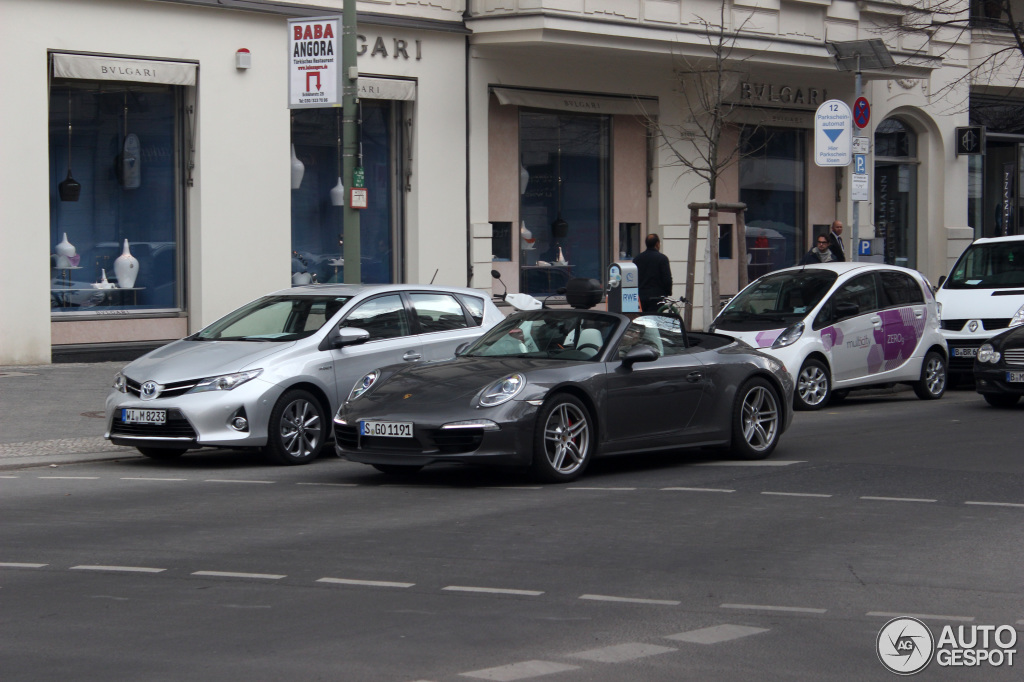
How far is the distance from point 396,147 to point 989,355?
10786 mm

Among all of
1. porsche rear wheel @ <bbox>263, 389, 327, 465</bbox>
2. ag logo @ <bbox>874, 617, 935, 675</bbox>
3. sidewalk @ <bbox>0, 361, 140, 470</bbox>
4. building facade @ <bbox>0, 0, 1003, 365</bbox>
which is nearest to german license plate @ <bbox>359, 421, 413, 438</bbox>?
porsche rear wheel @ <bbox>263, 389, 327, 465</bbox>

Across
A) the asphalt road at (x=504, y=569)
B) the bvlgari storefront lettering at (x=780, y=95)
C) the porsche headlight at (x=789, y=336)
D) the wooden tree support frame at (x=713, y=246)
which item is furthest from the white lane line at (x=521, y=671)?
the bvlgari storefront lettering at (x=780, y=95)

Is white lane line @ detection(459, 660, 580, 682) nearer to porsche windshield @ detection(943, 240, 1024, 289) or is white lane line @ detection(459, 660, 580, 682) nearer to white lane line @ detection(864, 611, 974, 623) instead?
white lane line @ detection(864, 611, 974, 623)

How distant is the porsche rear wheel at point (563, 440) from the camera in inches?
395

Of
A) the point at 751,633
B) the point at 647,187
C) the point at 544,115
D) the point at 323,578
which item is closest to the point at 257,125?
the point at 544,115

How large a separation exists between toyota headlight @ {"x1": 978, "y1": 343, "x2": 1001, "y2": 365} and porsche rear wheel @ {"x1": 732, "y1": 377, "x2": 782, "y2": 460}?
4827mm

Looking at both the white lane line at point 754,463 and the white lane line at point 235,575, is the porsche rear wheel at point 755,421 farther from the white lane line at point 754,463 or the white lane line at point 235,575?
the white lane line at point 235,575

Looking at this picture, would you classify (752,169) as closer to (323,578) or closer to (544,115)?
(544,115)

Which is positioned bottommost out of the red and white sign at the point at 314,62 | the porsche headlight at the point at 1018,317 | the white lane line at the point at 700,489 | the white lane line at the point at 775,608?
the white lane line at the point at 700,489

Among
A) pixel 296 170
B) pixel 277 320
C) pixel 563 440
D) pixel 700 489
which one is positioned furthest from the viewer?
pixel 296 170

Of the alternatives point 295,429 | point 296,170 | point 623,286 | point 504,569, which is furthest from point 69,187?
point 504,569

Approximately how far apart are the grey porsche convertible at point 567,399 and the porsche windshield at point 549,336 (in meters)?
0.01

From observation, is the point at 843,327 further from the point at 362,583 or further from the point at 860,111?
the point at 362,583

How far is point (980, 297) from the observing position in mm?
19047
